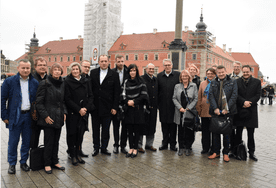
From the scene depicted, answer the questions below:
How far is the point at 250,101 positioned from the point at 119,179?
10.4 feet

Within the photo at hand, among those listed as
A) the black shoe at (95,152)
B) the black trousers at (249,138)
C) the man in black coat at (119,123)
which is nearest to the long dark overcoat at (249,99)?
the black trousers at (249,138)

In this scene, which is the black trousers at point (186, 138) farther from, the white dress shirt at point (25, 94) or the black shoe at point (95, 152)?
the white dress shirt at point (25, 94)

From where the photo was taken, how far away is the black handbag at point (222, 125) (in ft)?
16.4

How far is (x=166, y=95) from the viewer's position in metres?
5.75

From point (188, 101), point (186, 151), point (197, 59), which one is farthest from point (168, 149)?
point (197, 59)

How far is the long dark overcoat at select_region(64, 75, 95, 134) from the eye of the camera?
457 cm

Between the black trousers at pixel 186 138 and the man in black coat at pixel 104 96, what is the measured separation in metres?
1.62

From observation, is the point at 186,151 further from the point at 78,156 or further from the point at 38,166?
the point at 38,166

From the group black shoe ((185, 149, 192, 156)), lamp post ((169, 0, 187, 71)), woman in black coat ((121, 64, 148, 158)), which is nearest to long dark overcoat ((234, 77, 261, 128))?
black shoe ((185, 149, 192, 156))

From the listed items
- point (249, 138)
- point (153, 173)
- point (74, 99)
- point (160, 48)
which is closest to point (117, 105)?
point (74, 99)

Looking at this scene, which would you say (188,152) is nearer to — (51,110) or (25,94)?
(51,110)

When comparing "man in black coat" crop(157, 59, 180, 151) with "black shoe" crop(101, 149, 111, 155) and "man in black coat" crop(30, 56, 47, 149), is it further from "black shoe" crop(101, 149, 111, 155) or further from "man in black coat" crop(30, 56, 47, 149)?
"man in black coat" crop(30, 56, 47, 149)

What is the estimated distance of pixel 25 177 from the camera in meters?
3.93

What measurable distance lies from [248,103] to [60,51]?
217 ft
